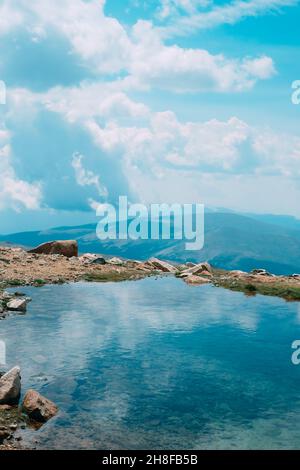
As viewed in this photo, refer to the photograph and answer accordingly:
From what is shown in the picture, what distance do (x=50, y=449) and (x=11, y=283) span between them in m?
39.1

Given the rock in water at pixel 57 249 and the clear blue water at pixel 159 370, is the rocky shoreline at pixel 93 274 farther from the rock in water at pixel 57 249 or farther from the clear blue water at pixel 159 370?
the clear blue water at pixel 159 370

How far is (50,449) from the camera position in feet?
Result: 67.1

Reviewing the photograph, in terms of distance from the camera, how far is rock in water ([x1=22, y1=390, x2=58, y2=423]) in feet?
76.7

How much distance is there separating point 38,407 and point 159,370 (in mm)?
9660

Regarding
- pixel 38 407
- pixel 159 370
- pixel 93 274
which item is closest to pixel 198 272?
pixel 93 274

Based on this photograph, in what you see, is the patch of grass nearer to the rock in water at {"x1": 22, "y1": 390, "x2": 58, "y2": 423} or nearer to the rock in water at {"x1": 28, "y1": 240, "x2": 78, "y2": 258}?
the rock in water at {"x1": 28, "y1": 240, "x2": 78, "y2": 258}

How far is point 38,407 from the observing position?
77.2ft

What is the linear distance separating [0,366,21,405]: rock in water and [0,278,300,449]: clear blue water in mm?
2065

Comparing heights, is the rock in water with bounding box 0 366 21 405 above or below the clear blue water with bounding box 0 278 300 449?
above

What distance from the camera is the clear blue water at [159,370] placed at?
22531 millimetres

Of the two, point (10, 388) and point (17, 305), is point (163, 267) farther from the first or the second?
point (10, 388)

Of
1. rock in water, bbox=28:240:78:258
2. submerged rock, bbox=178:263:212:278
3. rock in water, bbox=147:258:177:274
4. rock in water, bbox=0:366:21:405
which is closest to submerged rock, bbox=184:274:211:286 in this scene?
submerged rock, bbox=178:263:212:278

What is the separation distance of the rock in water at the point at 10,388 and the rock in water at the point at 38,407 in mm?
1115
